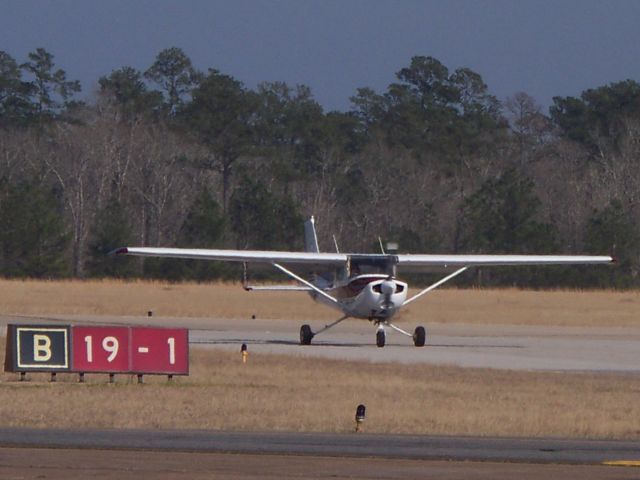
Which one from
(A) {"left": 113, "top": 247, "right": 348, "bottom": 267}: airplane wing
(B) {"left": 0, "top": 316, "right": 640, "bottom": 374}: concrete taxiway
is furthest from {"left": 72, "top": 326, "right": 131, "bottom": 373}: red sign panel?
(A) {"left": 113, "top": 247, "right": 348, "bottom": 267}: airplane wing

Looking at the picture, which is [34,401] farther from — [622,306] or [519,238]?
[519,238]

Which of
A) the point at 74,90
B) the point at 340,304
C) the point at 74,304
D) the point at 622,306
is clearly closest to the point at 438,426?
the point at 340,304

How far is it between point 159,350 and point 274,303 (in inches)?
1203

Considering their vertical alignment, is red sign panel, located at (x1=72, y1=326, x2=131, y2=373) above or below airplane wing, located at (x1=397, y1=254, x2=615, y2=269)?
below

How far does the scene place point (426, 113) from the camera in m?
101

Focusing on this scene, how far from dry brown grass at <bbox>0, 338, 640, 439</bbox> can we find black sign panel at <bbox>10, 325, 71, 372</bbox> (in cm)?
29

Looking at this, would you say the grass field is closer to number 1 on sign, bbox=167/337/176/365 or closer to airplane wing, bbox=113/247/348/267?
number 1 on sign, bbox=167/337/176/365

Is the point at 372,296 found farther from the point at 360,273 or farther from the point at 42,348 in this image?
the point at 42,348

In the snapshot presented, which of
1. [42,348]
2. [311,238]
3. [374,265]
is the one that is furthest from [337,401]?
[311,238]

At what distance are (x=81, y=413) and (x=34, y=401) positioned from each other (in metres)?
1.48

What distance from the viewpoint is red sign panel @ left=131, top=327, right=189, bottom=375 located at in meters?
20.8

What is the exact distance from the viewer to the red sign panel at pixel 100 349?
20.5 m

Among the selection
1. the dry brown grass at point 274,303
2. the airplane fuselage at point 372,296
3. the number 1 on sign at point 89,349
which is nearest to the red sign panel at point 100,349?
the number 1 on sign at point 89,349

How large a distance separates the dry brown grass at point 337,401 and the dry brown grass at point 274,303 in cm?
2009
